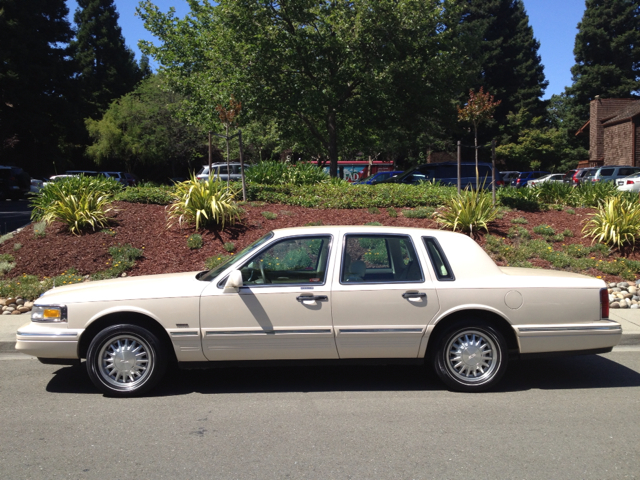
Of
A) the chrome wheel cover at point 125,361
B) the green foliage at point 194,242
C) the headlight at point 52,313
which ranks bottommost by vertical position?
the chrome wheel cover at point 125,361

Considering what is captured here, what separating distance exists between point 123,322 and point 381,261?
2516 mm

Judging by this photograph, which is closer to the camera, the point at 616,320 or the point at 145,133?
the point at 616,320

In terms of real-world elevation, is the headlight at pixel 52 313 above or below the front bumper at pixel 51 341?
above

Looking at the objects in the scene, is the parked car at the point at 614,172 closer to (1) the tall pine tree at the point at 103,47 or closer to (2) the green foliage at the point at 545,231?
(2) the green foliage at the point at 545,231

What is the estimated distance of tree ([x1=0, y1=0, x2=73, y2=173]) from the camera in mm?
33969

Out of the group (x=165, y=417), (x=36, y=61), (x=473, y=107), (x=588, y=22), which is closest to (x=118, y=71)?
(x=36, y=61)

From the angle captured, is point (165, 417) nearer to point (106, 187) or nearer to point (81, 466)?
point (81, 466)

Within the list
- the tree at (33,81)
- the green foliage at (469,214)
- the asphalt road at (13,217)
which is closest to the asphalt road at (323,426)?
the green foliage at (469,214)

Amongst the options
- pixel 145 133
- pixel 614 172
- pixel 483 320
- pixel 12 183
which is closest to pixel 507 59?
pixel 614 172

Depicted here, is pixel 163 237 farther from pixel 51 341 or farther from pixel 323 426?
pixel 323 426

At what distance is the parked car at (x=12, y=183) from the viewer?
91.8 feet

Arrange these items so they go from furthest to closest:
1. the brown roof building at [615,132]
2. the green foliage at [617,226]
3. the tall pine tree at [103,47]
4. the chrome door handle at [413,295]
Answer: the tall pine tree at [103,47] → the brown roof building at [615,132] → the green foliage at [617,226] → the chrome door handle at [413,295]

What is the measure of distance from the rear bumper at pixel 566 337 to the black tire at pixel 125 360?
332 cm

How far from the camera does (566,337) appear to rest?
5504mm
